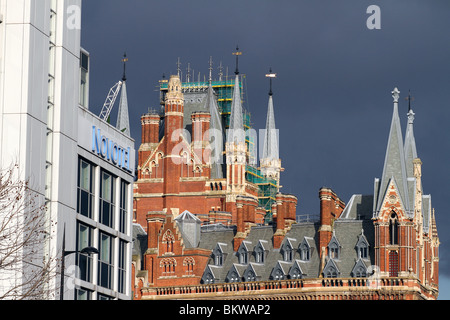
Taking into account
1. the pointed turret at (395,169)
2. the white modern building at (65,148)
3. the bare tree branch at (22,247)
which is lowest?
the bare tree branch at (22,247)

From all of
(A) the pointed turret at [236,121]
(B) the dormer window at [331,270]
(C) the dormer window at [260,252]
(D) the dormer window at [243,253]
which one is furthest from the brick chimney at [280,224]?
(A) the pointed turret at [236,121]

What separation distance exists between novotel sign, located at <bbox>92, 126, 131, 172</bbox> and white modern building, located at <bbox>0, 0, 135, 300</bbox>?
0.18 feet

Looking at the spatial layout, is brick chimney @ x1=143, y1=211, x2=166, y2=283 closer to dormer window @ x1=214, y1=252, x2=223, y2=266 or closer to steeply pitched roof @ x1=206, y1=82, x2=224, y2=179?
Answer: dormer window @ x1=214, y1=252, x2=223, y2=266

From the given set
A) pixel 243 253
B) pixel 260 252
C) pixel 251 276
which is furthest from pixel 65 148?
pixel 243 253

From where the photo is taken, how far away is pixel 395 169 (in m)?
135

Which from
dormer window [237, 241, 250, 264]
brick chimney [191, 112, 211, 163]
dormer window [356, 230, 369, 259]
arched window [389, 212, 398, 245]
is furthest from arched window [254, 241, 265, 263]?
brick chimney [191, 112, 211, 163]

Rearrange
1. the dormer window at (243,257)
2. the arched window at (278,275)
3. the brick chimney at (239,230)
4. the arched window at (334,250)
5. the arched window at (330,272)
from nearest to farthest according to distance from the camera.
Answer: the arched window at (330,272)
the arched window at (334,250)
the arched window at (278,275)
the dormer window at (243,257)
the brick chimney at (239,230)

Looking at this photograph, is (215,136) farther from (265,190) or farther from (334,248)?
(334,248)

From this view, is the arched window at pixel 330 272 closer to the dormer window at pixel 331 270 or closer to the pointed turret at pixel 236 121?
the dormer window at pixel 331 270

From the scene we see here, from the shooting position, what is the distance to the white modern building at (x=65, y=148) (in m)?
63.9

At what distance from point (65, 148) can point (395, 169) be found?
234ft

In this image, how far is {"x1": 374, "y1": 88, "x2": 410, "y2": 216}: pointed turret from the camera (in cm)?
13475

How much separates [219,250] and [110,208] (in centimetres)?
6554

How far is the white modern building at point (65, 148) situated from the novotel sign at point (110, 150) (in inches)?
2.2
